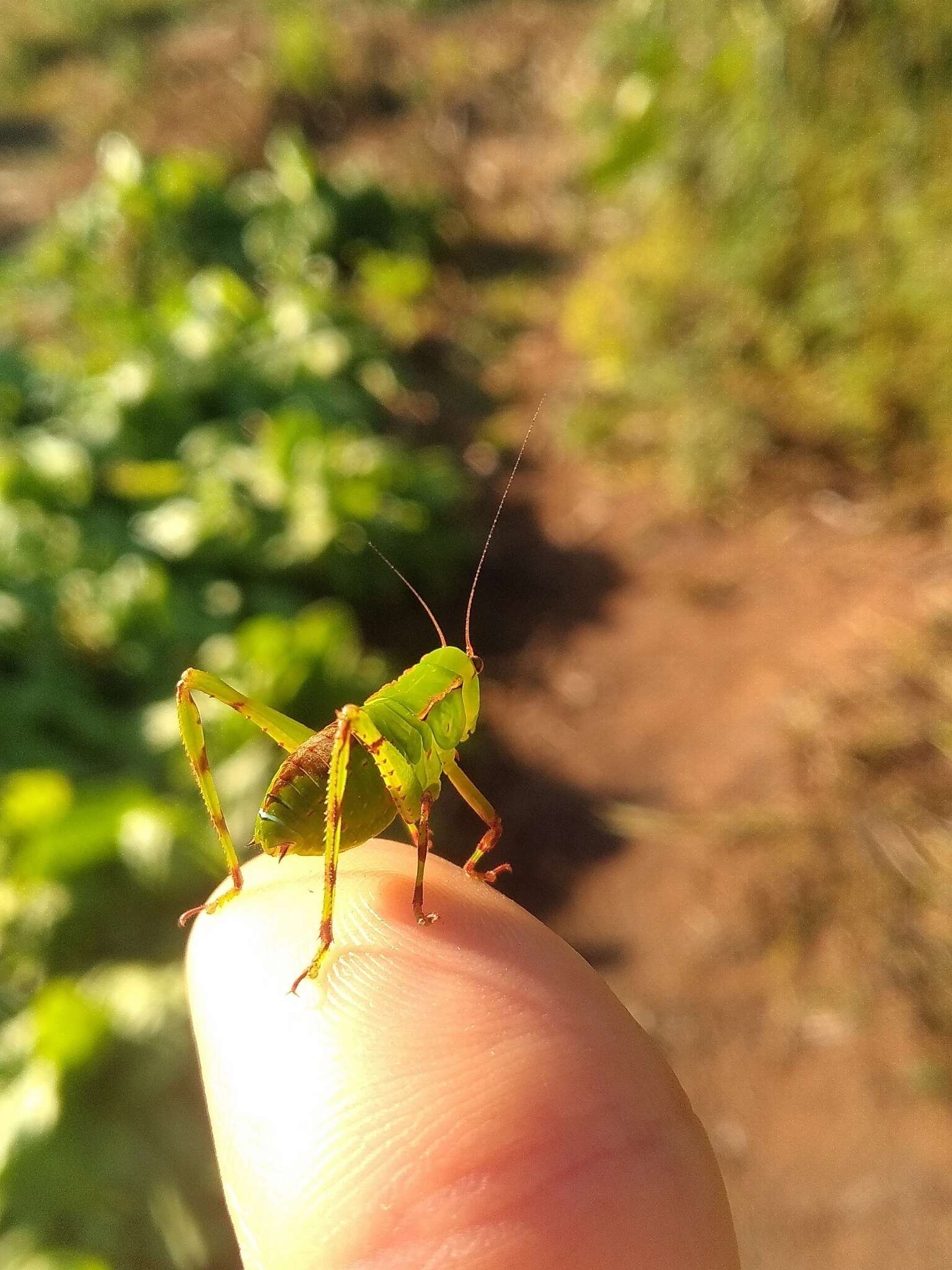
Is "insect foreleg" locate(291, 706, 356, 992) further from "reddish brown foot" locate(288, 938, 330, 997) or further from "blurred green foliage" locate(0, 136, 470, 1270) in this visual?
"blurred green foliage" locate(0, 136, 470, 1270)

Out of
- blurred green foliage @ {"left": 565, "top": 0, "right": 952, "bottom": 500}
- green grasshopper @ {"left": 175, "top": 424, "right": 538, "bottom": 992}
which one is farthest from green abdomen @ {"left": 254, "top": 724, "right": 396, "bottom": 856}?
blurred green foliage @ {"left": 565, "top": 0, "right": 952, "bottom": 500}

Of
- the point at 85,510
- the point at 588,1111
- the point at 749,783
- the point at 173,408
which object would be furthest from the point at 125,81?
the point at 588,1111

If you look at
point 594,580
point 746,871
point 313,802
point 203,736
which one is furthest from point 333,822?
point 594,580

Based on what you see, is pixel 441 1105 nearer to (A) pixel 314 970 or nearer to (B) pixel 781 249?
(A) pixel 314 970

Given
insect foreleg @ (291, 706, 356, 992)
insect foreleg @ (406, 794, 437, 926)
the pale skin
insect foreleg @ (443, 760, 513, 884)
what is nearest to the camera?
the pale skin

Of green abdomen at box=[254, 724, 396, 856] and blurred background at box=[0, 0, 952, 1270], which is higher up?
green abdomen at box=[254, 724, 396, 856]

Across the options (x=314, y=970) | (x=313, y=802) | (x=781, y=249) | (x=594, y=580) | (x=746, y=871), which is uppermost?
(x=313, y=802)
